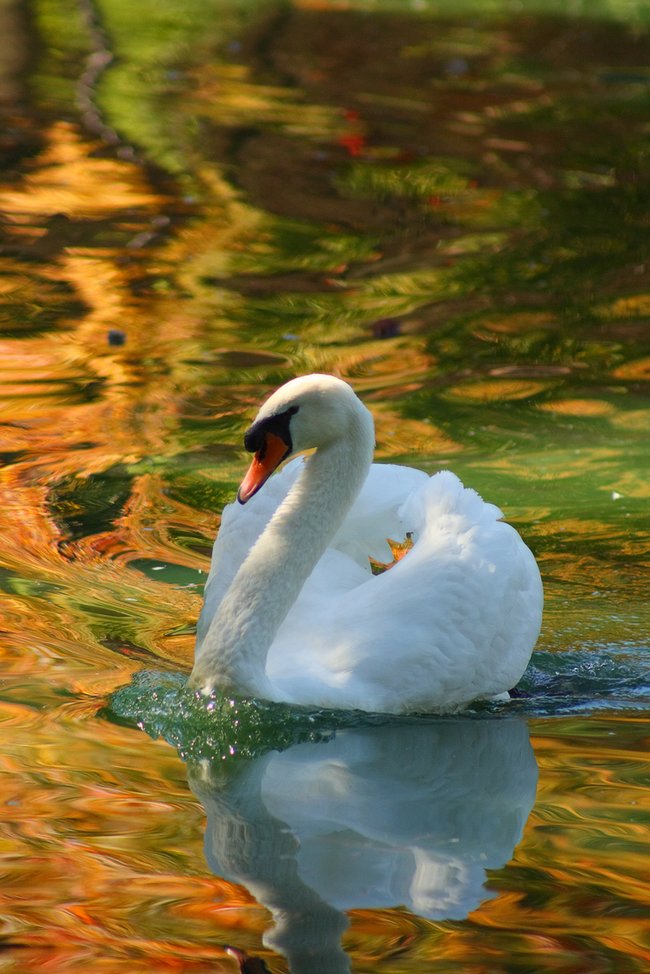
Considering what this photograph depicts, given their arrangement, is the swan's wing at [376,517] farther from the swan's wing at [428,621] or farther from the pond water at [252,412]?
the pond water at [252,412]

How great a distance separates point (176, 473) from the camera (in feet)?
23.4

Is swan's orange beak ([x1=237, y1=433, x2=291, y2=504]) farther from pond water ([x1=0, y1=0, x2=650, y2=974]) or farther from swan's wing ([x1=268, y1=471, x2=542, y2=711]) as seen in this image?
pond water ([x1=0, y1=0, x2=650, y2=974])

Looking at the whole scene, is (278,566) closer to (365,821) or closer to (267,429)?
(267,429)

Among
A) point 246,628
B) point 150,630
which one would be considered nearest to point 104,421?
point 150,630

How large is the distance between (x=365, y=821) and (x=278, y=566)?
38.2 inches

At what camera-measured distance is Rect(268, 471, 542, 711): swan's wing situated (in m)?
4.86

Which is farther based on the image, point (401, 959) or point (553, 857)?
point (553, 857)

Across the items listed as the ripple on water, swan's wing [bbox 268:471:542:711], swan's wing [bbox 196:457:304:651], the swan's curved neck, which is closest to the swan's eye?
the swan's curved neck

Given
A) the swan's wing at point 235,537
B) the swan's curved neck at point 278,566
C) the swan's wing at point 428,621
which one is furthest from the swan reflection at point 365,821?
the swan's wing at point 235,537

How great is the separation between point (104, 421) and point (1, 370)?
0.92 meters

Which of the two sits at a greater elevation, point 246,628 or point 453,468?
point 246,628

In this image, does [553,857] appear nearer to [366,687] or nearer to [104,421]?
[366,687]

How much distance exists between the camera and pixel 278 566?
4977mm

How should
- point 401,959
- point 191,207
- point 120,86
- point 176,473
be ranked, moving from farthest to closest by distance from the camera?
point 120,86 → point 191,207 → point 176,473 → point 401,959
